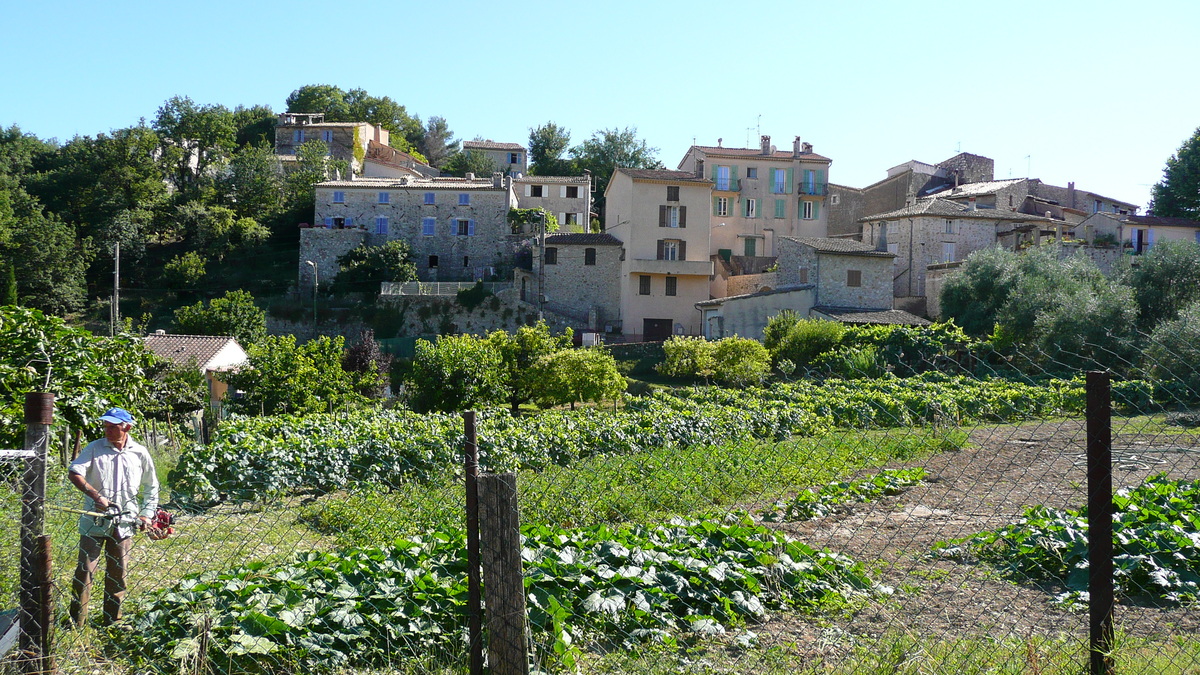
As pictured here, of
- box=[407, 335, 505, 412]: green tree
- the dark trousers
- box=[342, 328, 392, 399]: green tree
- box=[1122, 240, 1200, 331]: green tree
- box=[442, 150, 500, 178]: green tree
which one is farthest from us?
box=[442, 150, 500, 178]: green tree

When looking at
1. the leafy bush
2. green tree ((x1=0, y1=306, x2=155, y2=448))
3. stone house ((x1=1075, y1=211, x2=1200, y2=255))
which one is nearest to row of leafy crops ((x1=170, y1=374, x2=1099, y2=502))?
green tree ((x1=0, y1=306, x2=155, y2=448))

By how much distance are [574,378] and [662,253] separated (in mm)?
20599

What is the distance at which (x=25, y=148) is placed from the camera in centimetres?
6206

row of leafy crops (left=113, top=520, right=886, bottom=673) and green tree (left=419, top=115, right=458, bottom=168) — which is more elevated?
green tree (left=419, top=115, right=458, bottom=168)

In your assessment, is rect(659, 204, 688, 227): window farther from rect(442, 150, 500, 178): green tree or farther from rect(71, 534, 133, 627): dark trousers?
rect(71, 534, 133, 627): dark trousers

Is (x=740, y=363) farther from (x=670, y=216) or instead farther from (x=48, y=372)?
(x=48, y=372)

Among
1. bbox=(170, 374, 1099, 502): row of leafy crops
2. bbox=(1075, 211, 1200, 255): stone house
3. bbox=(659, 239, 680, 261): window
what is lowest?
bbox=(170, 374, 1099, 502): row of leafy crops

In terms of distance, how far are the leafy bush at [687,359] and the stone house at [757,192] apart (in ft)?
71.4

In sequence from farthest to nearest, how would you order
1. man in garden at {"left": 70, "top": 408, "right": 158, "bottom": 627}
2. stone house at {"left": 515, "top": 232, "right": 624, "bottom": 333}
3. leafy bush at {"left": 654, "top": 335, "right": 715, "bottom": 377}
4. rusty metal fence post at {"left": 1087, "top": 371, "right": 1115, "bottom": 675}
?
stone house at {"left": 515, "top": 232, "right": 624, "bottom": 333} < leafy bush at {"left": 654, "top": 335, "right": 715, "bottom": 377} < man in garden at {"left": 70, "top": 408, "right": 158, "bottom": 627} < rusty metal fence post at {"left": 1087, "top": 371, "right": 1115, "bottom": 675}

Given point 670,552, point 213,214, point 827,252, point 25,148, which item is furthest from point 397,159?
point 670,552

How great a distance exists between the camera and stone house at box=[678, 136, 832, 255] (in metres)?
55.7

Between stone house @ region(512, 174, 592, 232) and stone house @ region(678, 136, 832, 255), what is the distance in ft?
28.2

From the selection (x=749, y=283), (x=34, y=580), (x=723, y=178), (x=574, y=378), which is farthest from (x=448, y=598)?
(x=723, y=178)

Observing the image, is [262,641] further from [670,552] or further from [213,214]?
[213,214]
